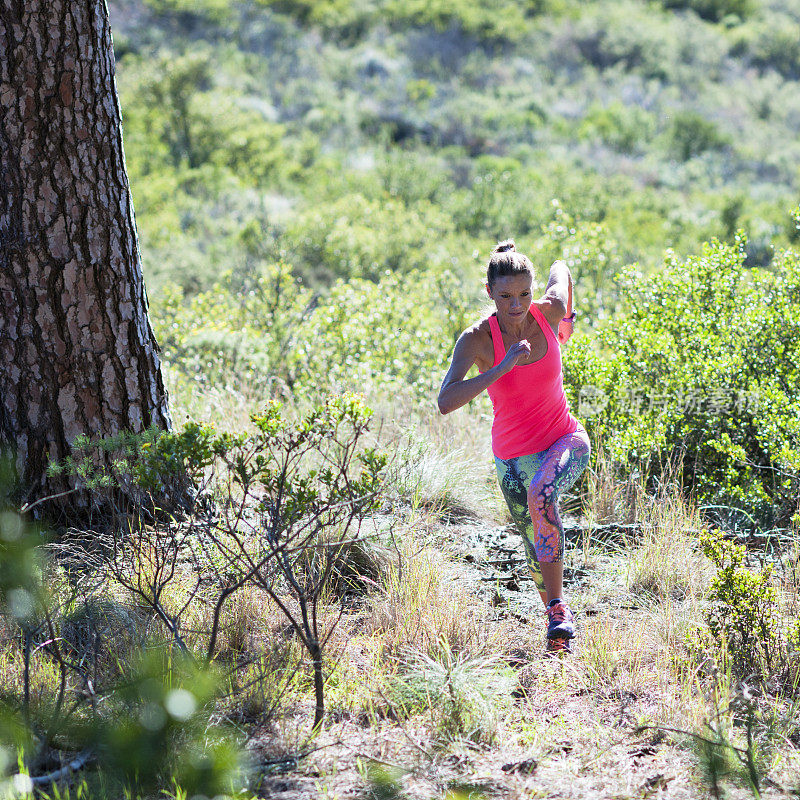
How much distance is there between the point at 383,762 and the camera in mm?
2596

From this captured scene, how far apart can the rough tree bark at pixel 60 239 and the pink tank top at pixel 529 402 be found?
1.86 meters

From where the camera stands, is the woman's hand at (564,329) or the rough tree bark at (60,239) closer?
the woman's hand at (564,329)

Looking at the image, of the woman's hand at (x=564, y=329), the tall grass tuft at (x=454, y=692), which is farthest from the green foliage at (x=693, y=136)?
the tall grass tuft at (x=454, y=692)

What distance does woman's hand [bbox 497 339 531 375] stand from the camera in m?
3.01

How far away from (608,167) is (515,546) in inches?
963

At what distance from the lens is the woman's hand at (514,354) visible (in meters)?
3.01

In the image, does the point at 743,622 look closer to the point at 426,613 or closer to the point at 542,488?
the point at 542,488

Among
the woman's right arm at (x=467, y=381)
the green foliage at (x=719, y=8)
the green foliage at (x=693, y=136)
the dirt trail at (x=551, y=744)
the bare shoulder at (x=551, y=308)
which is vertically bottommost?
the dirt trail at (x=551, y=744)

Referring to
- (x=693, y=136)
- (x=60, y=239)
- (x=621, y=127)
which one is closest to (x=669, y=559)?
(x=60, y=239)

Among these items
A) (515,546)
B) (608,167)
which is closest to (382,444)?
(515,546)

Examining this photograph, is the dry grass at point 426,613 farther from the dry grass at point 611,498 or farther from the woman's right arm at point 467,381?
the dry grass at point 611,498

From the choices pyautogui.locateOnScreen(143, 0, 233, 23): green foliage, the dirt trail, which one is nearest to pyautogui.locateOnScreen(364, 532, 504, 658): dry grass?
the dirt trail

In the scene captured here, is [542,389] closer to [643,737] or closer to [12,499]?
[643,737]

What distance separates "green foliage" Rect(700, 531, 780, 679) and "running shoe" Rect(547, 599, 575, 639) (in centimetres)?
52
